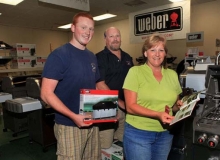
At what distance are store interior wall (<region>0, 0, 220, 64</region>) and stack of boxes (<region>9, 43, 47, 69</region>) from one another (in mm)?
3575

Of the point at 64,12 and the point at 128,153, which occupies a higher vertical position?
the point at 64,12

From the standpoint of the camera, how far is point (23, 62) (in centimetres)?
572

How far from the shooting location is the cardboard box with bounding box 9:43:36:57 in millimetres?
5571

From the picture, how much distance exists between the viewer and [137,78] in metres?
1.41

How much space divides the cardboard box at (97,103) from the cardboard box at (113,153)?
1.00 m

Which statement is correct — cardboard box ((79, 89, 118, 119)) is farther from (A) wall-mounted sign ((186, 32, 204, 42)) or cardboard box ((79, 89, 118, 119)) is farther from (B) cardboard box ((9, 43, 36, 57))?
(B) cardboard box ((9, 43, 36, 57))

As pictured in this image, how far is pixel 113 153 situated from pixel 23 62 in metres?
4.49

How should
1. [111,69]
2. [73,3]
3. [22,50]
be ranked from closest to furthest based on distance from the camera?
1. [111,69]
2. [73,3]
3. [22,50]

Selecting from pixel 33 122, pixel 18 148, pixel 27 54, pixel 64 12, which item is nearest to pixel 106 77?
pixel 33 122

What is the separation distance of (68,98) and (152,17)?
3249mm

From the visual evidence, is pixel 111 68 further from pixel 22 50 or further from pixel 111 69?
pixel 22 50

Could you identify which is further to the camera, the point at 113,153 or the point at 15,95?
the point at 15,95

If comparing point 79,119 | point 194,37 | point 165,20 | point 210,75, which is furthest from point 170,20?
point 79,119

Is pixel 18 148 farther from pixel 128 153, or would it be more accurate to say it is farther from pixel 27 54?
pixel 27 54
